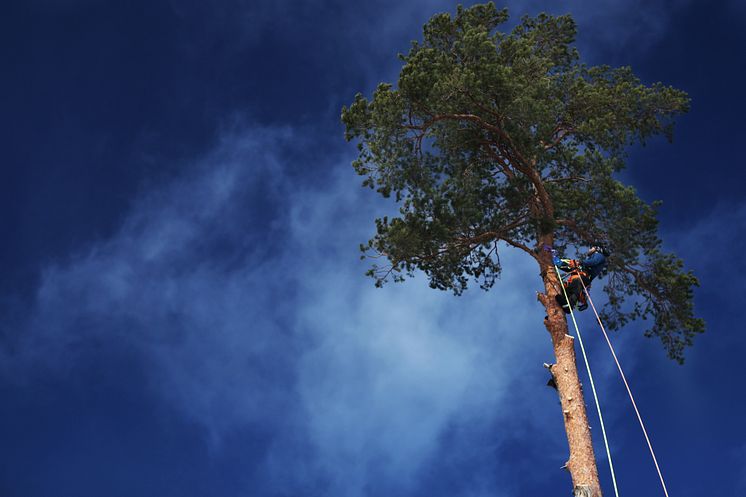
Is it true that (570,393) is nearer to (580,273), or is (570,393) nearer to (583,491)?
(583,491)

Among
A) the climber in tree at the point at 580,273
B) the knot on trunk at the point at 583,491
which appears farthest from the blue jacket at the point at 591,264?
the knot on trunk at the point at 583,491

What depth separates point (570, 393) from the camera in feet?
36.3

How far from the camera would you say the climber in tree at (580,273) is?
12344 millimetres

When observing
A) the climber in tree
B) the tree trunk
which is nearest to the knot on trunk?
the tree trunk

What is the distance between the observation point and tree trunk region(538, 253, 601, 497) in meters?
10.2

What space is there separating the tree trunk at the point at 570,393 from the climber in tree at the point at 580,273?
0.50 ft

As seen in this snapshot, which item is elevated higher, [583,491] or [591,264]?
[591,264]

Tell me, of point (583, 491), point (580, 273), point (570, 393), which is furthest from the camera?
point (580, 273)

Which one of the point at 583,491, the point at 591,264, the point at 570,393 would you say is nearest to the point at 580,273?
the point at 591,264

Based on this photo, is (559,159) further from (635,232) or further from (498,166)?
(635,232)

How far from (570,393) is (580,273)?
97.2 inches

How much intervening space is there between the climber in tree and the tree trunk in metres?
0.15

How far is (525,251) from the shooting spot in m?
13.2

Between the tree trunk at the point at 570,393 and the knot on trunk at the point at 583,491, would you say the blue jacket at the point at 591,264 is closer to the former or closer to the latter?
the tree trunk at the point at 570,393
